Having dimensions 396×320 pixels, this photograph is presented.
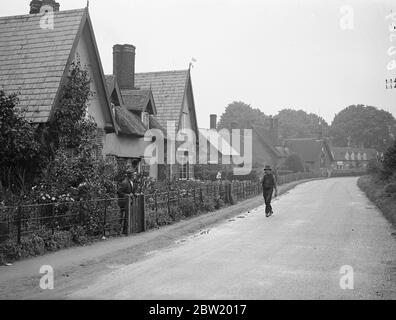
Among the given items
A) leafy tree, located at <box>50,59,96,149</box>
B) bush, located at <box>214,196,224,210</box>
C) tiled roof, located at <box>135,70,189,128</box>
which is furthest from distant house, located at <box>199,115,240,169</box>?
leafy tree, located at <box>50,59,96,149</box>

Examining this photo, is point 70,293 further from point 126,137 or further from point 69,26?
point 126,137

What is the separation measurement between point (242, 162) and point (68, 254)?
49831mm

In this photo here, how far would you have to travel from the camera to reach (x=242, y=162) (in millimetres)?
59875

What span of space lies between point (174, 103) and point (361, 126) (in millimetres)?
115811

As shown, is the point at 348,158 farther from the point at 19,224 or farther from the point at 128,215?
the point at 19,224

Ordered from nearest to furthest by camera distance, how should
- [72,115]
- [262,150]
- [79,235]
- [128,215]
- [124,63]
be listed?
[79,235], [128,215], [72,115], [124,63], [262,150]

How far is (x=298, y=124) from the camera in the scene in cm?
13838

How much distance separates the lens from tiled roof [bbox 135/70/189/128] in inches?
1244

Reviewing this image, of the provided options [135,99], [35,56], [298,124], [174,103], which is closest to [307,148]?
[298,124]

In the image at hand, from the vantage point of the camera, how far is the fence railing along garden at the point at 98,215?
34.4 feet

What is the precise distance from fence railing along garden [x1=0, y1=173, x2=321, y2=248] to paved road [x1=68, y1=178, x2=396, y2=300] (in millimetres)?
2057

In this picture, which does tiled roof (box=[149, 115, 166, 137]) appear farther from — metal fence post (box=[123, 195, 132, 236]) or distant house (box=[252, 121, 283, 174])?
distant house (box=[252, 121, 283, 174])

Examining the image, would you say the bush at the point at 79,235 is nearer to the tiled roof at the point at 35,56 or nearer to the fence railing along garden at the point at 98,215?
the fence railing along garden at the point at 98,215
